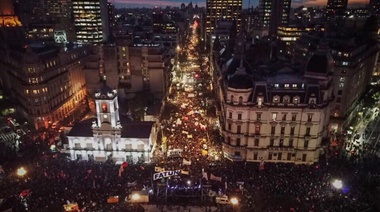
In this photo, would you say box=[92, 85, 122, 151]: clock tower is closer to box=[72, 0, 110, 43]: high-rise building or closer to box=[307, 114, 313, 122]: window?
box=[307, 114, 313, 122]: window

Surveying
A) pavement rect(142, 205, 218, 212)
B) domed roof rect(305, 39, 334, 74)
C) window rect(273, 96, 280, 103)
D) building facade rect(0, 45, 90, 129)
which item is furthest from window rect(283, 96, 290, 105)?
building facade rect(0, 45, 90, 129)

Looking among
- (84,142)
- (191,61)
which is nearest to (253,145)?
(84,142)

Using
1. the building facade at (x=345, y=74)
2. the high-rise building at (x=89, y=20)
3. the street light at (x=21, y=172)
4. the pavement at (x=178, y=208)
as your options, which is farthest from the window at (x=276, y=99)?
the high-rise building at (x=89, y=20)

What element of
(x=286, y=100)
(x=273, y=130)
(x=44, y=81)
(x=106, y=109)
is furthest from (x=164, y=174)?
(x=44, y=81)

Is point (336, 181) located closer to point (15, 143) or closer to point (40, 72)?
point (15, 143)

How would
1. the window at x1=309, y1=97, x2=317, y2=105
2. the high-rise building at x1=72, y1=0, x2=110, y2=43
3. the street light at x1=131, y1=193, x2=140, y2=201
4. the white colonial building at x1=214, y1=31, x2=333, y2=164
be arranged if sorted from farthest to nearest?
the high-rise building at x1=72, y1=0, x2=110, y2=43, the white colonial building at x1=214, y1=31, x2=333, y2=164, the window at x1=309, y1=97, x2=317, y2=105, the street light at x1=131, y1=193, x2=140, y2=201

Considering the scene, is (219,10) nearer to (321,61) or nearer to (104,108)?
(321,61)
